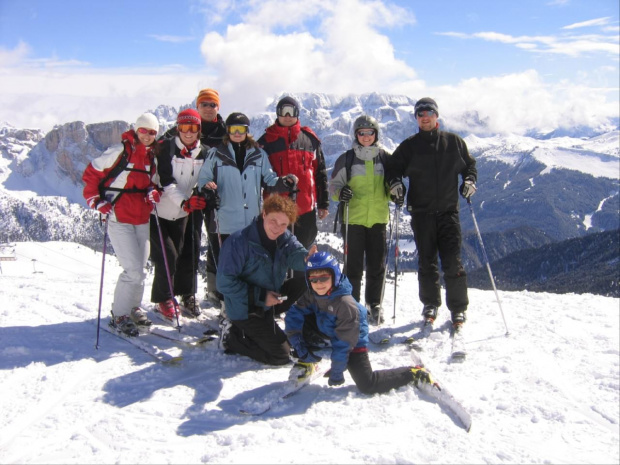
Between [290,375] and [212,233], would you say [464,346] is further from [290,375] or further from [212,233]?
[212,233]

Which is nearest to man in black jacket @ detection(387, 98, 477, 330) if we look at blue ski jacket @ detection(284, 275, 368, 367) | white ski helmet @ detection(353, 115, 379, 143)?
white ski helmet @ detection(353, 115, 379, 143)

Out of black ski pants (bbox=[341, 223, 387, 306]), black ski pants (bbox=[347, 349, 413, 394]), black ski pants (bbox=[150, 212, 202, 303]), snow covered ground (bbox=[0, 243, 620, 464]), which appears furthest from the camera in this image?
black ski pants (bbox=[341, 223, 387, 306])

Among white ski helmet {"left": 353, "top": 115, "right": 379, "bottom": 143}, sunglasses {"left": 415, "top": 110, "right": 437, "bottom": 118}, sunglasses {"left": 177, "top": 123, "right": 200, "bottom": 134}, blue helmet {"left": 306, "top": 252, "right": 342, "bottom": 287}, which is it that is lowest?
blue helmet {"left": 306, "top": 252, "right": 342, "bottom": 287}

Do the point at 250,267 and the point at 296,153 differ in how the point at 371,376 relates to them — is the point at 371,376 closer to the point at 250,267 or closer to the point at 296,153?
the point at 250,267

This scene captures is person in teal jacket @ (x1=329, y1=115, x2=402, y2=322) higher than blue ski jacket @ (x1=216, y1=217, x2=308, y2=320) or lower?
higher

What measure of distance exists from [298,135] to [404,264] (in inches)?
7421

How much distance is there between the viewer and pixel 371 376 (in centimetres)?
534

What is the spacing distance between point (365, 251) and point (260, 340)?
2.65 meters

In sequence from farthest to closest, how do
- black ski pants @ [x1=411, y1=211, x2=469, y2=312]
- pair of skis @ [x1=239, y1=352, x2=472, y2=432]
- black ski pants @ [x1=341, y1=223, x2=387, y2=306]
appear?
black ski pants @ [x1=341, y1=223, x2=387, y2=306] < black ski pants @ [x1=411, y1=211, x2=469, y2=312] < pair of skis @ [x1=239, y1=352, x2=472, y2=432]

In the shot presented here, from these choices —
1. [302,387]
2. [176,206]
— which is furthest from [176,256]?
[302,387]

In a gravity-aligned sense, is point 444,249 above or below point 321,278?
above

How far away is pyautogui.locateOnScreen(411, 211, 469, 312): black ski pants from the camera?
291 inches

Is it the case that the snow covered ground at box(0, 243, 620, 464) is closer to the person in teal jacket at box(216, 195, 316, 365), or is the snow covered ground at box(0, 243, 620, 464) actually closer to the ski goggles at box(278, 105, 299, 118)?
the person in teal jacket at box(216, 195, 316, 365)

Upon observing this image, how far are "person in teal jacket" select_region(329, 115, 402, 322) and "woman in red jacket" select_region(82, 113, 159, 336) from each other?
2.93 meters
